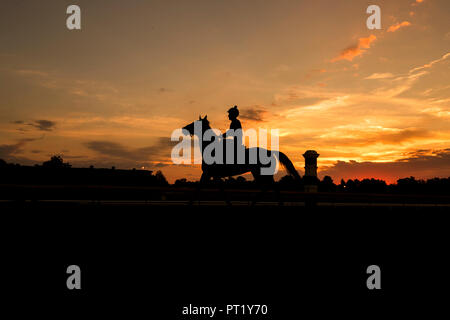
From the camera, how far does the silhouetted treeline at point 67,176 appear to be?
33.4m

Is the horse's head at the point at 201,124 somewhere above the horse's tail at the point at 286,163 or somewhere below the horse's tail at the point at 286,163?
above

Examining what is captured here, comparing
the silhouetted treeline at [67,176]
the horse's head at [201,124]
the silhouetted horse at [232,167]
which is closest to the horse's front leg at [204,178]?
the silhouetted horse at [232,167]

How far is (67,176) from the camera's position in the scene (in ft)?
119

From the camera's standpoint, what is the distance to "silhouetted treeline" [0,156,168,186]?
33406 millimetres

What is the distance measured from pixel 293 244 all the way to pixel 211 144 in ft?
11.5

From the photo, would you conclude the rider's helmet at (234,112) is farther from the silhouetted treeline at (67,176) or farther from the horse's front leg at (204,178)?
the silhouetted treeline at (67,176)

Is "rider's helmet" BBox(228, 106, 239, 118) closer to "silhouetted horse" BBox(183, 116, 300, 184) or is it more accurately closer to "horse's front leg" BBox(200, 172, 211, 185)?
"silhouetted horse" BBox(183, 116, 300, 184)

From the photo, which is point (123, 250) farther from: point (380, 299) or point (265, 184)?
point (265, 184)

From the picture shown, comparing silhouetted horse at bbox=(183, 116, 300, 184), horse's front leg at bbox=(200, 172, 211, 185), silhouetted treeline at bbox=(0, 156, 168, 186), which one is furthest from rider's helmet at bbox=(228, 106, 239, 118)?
silhouetted treeline at bbox=(0, 156, 168, 186)

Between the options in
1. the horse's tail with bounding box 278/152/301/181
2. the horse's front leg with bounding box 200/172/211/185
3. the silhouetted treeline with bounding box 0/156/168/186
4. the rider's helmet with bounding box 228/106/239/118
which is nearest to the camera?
the horse's front leg with bounding box 200/172/211/185

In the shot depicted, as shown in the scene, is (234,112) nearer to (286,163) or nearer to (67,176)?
(286,163)

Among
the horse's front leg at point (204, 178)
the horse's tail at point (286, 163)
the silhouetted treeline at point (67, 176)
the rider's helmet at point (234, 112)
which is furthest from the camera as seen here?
the silhouetted treeline at point (67, 176)

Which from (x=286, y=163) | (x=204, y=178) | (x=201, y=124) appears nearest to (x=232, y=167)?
(x=204, y=178)

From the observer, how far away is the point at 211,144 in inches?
320
